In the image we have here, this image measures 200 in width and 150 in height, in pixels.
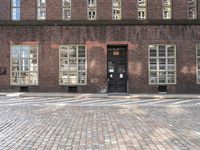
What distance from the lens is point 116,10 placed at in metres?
28.2

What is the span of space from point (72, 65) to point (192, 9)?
939 centimetres

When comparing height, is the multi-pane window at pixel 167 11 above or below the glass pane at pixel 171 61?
above

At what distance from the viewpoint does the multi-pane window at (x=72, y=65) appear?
27953 mm

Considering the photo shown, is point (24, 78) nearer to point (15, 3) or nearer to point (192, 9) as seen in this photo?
point (15, 3)

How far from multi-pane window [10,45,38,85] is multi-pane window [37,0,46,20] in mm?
2219

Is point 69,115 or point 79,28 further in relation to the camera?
point 79,28

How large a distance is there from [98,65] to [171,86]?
208 inches

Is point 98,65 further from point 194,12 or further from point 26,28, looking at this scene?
point 194,12

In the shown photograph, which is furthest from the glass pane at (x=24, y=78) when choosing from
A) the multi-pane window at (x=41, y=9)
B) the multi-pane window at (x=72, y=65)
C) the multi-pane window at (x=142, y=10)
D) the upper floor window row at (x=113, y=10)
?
the multi-pane window at (x=142, y=10)

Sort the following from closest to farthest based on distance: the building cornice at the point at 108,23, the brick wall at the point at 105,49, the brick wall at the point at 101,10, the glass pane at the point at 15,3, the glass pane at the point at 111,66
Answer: the brick wall at the point at 105,49 → the building cornice at the point at 108,23 → the brick wall at the point at 101,10 → the glass pane at the point at 15,3 → the glass pane at the point at 111,66

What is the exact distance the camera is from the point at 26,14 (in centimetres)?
2816

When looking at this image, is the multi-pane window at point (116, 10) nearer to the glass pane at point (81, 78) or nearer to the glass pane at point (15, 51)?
the glass pane at point (81, 78)

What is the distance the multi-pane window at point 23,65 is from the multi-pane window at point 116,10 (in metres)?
6.02

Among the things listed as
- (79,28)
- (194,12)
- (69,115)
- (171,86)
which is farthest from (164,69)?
(69,115)
